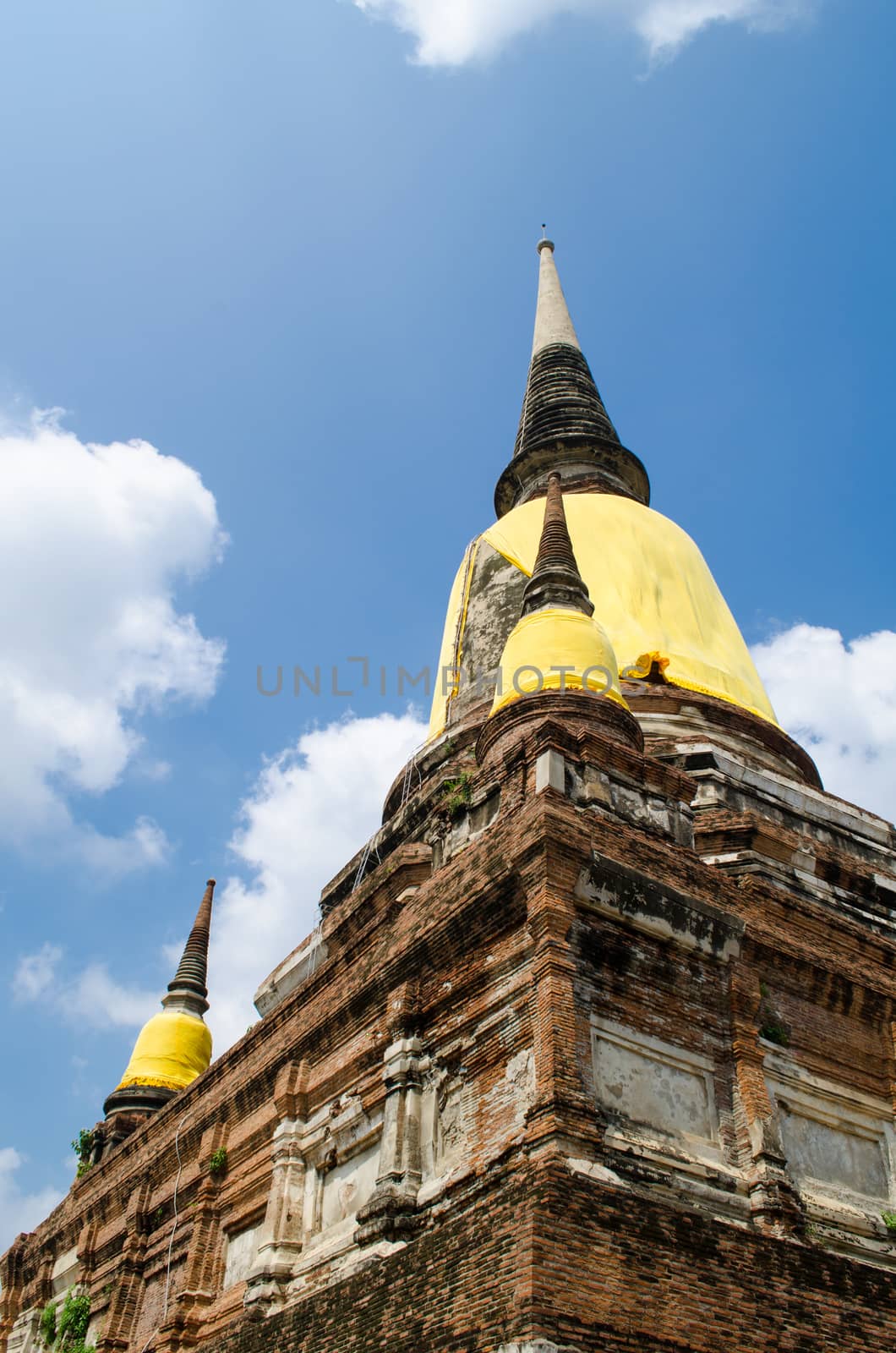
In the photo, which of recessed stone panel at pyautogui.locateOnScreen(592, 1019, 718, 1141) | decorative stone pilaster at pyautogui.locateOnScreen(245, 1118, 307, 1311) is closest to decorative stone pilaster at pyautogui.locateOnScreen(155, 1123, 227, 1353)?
decorative stone pilaster at pyautogui.locateOnScreen(245, 1118, 307, 1311)

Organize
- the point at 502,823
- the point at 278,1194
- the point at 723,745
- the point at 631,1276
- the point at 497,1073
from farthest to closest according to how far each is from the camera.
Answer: the point at 723,745 < the point at 278,1194 < the point at 502,823 < the point at 497,1073 < the point at 631,1276

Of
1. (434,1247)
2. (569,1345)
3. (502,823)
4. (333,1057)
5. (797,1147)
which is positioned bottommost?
(569,1345)

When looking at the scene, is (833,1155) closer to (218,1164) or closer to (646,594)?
(218,1164)

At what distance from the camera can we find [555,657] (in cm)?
1307

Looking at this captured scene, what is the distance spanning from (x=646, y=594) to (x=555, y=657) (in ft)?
26.3

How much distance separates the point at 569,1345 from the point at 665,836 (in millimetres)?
4720

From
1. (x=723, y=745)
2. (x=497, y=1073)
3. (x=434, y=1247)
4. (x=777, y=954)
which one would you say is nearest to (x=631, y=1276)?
(x=434, y=1247)

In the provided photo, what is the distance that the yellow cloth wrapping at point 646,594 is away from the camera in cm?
1912

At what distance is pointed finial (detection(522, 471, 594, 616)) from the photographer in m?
14.2

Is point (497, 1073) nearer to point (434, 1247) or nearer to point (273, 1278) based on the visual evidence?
point (434, 1247)

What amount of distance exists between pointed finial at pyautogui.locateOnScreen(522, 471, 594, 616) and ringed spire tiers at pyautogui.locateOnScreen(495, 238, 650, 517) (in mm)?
9820

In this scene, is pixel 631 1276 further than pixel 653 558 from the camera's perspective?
No

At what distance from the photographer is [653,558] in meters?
21.7

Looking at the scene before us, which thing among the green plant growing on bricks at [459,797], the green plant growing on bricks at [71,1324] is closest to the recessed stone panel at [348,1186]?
the green plant growing on bricks at [459,797]
